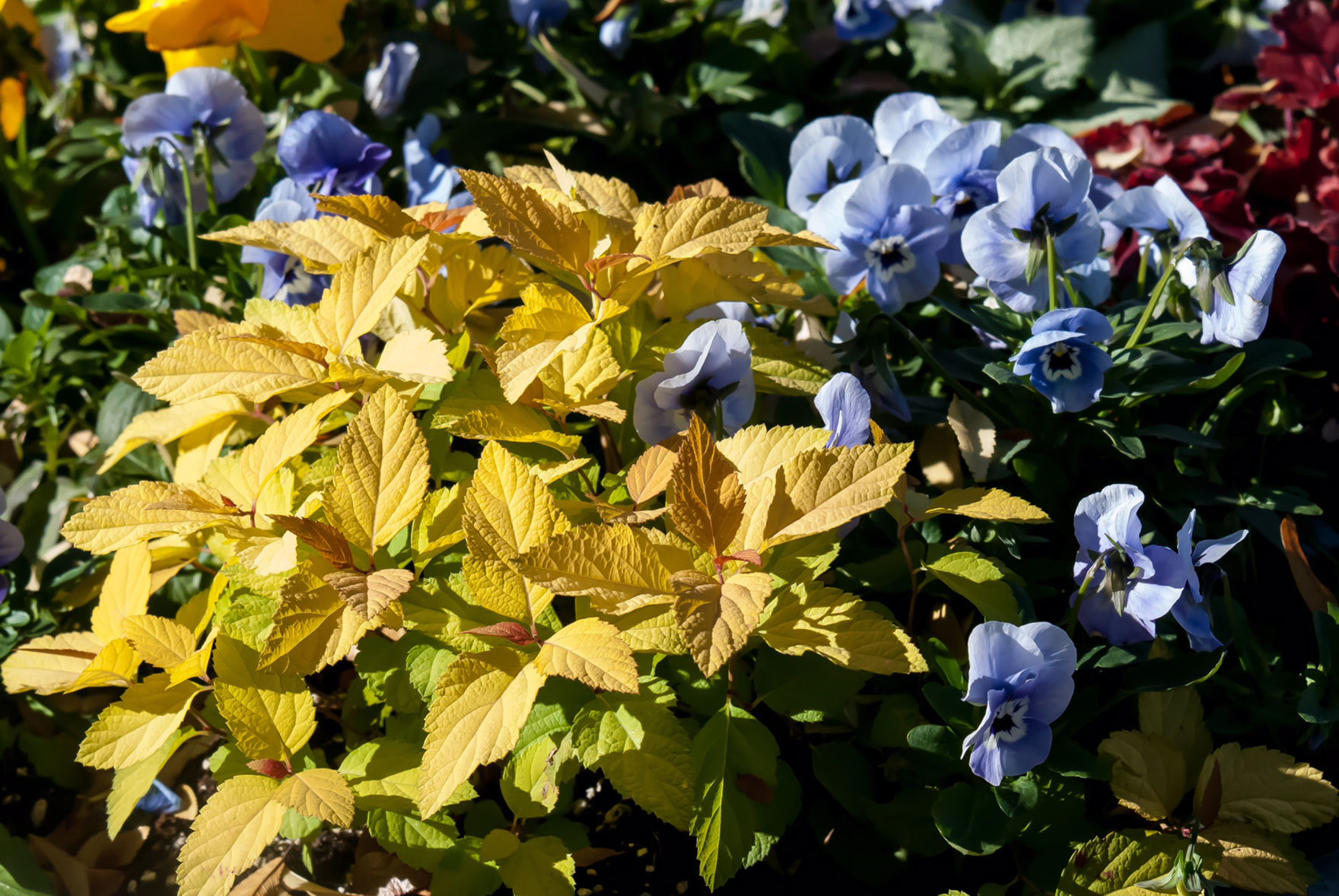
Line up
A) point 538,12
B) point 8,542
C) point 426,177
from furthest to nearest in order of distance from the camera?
point 538,12 → point 426,177 → point 8,542

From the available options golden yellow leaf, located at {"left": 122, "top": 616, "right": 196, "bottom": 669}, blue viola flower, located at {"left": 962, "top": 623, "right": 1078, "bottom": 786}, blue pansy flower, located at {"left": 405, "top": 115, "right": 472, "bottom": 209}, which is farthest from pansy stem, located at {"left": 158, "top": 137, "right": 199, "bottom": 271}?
blue viola flower, located at {"left": 962, "top": 623, "right": 1078, "bottom": 786}

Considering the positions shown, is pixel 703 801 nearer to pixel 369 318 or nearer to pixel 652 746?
pixel 652 746

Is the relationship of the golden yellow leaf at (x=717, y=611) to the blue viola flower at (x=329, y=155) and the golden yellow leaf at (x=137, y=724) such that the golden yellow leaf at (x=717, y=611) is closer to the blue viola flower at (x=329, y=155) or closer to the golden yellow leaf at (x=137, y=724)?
the golden yellow leaf at (x=137, y=724)

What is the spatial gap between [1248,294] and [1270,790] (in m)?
0.44

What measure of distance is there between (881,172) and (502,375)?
18.9 inches

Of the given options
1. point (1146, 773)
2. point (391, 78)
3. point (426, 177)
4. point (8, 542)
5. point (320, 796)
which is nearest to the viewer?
point (320, 796)

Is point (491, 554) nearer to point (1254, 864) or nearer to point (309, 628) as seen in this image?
point (309, 628)

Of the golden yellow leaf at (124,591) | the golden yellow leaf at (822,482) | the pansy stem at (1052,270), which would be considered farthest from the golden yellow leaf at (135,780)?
the pansy stem at (1052,270)

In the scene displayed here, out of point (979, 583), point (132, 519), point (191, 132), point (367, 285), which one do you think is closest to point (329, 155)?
point (191, 132)

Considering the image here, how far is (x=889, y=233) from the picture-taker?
42.4 inches

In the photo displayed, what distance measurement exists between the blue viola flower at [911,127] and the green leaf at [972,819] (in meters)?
0.67

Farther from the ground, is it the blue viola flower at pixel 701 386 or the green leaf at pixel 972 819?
the blue viola flower at pixel 701 386

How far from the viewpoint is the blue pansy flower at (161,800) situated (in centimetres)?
117

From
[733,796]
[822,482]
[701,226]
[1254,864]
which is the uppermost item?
[701,226]
